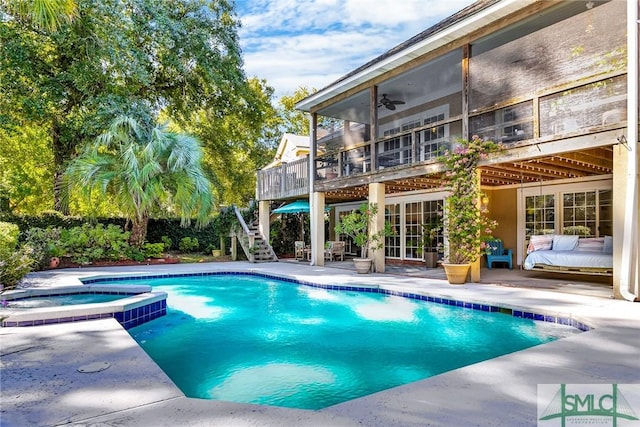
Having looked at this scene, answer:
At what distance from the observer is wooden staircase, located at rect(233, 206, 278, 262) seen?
1550cm

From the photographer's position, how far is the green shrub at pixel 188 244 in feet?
56.0

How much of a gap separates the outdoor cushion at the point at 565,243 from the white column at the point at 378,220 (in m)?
4.16

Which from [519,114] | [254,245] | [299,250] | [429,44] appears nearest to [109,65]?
[254,245]

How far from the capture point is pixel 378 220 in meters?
10.9

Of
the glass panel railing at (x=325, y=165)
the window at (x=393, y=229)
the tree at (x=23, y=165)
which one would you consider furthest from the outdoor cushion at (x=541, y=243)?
the tree at (x=23, y=165)

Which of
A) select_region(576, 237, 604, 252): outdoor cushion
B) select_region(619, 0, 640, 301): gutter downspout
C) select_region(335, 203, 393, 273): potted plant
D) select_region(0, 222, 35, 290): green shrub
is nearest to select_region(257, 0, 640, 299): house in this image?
select_region(619, 0, 640, 301): gutter downspout

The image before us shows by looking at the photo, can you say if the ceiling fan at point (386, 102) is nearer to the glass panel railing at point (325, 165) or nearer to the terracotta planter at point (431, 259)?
the glass panel railing at point (325, 165)

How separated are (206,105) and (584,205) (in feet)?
51.7

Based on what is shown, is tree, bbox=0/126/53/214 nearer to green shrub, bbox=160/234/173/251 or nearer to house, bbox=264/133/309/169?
green shrub, bbox=160/234/173/251

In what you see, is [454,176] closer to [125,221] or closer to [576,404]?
[576,404]

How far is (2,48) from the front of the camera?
42.6 ft

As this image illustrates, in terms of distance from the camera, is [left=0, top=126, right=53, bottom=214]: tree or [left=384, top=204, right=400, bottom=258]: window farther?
[left=0, top=126, right=53, bottom=214]: tree

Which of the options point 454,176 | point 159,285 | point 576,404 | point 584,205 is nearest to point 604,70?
point 454,176

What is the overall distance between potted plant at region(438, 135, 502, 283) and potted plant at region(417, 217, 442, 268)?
379 cm
